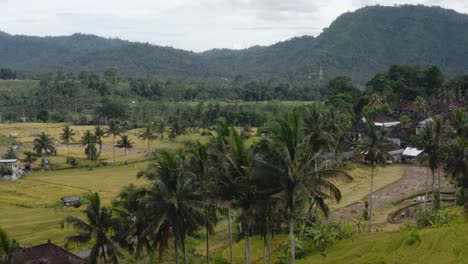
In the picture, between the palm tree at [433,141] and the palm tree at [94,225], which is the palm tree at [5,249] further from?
the palm tree at [433,141]

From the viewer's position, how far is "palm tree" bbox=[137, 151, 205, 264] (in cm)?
2144

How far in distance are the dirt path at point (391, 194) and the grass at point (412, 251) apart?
13.8 m

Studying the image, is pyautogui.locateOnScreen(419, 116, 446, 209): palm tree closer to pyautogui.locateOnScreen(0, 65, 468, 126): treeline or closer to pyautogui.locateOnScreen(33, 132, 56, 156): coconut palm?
pyautogui.locateOnScreen(0, 65, 468, 126): treeline

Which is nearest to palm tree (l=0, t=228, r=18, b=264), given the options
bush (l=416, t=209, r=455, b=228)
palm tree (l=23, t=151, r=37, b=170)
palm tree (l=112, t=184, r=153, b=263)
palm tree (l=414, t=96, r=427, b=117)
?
palm tree (l=112, t=184, r=153, b=263)

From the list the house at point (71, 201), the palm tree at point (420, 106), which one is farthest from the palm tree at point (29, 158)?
the palm tree at point (420, 106)

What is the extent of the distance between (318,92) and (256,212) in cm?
14800

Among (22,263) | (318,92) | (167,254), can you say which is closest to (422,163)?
(167,254)

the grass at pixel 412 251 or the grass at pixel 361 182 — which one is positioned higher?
the grass at pixel 412 251

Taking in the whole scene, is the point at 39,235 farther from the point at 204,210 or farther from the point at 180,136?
the point at 180,136

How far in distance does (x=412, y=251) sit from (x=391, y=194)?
27.9 metres

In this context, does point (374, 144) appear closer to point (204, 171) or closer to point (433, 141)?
point (433, 141)

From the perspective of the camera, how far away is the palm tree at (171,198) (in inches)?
844

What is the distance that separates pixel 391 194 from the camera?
49031 mm

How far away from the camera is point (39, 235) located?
129 feet
